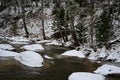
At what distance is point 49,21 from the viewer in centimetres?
4159

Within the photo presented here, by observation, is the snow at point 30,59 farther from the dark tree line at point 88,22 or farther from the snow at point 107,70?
the dark tree line at point 88,22

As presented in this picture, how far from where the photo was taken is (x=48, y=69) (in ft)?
57.0

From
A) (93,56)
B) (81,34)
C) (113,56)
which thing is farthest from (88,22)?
(113,56)

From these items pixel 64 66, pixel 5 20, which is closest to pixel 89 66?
pixel 64 66

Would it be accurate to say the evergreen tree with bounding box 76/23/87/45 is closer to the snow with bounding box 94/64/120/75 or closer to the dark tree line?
the dark tree line

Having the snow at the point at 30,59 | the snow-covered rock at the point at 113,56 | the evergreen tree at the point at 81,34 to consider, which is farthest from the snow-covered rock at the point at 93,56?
the snow at the point at 30,59

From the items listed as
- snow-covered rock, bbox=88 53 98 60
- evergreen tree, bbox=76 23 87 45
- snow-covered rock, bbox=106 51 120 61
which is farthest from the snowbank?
evergreen tree, bbox=76 23 87 45

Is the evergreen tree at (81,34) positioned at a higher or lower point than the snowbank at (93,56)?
higher

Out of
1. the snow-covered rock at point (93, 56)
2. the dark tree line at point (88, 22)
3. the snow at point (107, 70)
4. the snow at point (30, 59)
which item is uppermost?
the dark tree line at point (88, 22)

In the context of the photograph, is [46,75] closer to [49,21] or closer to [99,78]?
[99,78]

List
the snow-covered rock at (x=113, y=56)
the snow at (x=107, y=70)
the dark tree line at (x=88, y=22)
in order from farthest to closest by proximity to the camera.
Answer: the dark tree line at (x=88, y=22)
the snow-covered rock at (x=113, y=56)
the snow at (x=107, y=70)

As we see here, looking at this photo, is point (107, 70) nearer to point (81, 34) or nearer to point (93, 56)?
point (93, 56)

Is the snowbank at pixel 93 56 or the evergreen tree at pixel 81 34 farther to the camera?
the evergreen tree at pixel 81 34

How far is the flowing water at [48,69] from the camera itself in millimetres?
15109
